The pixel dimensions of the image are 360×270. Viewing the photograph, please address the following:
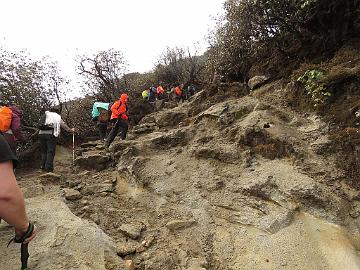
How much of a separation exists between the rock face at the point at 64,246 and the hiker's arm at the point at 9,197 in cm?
133

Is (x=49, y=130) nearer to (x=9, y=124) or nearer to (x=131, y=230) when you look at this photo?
(x=9, y=124)

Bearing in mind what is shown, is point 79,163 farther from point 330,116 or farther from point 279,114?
point 330,116

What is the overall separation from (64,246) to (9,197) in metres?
1.86

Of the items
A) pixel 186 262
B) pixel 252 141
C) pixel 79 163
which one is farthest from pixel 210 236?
pixel 79 163

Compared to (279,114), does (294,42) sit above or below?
above

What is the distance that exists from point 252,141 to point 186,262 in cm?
320

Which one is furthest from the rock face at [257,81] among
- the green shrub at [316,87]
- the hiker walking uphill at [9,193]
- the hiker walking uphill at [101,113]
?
the hiker walking uphill at [9,193]

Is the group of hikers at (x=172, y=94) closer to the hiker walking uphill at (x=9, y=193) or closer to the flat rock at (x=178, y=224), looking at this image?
the flat rock at (x=178, y=224)

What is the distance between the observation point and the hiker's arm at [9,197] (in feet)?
10.6

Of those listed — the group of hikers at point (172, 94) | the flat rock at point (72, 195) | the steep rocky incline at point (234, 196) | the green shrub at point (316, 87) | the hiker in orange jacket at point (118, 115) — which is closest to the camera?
the steep rocky incline at point (234, 196)

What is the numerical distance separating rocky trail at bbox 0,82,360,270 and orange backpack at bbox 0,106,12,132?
4.93ft

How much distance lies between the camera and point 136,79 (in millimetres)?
21859

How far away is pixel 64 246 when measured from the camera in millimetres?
4855

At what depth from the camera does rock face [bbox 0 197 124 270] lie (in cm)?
455
